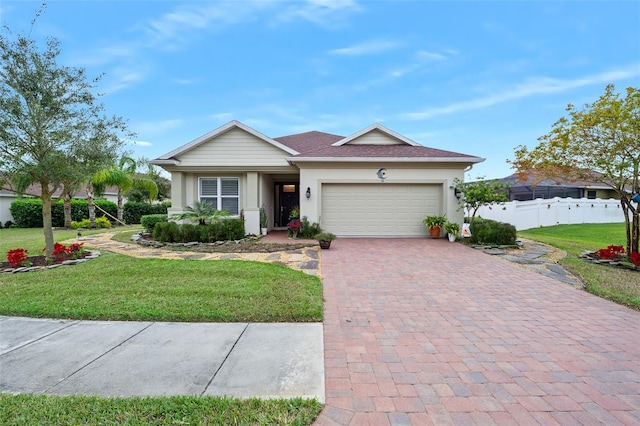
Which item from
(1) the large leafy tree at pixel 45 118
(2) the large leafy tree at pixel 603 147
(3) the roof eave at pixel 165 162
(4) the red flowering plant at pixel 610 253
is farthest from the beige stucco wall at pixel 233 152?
(4) the red flowering plant at pixel 610 253

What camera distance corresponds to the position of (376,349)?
3197 mm

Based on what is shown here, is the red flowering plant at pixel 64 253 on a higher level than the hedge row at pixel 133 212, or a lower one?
lower

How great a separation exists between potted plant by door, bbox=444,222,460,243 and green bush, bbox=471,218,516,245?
2.24ft

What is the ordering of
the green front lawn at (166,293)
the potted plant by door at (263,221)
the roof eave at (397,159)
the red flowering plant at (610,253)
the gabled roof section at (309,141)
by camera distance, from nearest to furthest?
the green front lawn at (166,293) → the red flowering plant at (610,253) → the roof eave at (397,159) → the potted plant by door at (263,221) → the gabled roof section at (309,141)

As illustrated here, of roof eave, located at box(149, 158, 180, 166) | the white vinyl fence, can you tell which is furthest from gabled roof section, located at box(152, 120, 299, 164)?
the white vinyl fence

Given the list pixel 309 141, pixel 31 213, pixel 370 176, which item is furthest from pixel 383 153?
pixel 31 213

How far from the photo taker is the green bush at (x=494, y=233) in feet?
32.5

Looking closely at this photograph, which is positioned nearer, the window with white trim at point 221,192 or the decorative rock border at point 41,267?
the decorative rock border at point 41,267

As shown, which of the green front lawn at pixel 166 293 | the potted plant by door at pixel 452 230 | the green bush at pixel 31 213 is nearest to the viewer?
the green front lawn at pixel 166 293

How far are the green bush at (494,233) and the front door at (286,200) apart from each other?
8764 millimetres

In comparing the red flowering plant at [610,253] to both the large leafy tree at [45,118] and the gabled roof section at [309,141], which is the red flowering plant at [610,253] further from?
the large leafy tree at [45,118]

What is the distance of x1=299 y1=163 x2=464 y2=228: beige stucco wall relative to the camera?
11.7 metres

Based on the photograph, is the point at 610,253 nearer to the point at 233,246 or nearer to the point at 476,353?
the point at 476,353

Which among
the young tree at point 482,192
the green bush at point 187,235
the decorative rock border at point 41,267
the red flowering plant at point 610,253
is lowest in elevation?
the decorative rock border at point 41,267
